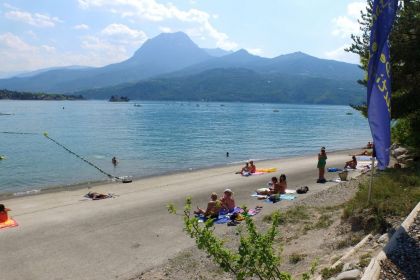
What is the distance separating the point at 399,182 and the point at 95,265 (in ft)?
34.1

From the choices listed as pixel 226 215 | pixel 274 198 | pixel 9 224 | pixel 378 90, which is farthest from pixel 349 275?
pixel 9 224

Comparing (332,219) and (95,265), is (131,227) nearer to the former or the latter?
(95,265)

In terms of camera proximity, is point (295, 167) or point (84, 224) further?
point (295, 167)

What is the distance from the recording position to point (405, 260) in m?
7.78

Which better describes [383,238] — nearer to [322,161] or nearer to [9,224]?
[9,224]

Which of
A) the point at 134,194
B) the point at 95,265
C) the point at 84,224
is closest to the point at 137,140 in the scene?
the point at 134,194

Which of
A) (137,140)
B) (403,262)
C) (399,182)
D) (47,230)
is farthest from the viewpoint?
(137,140)

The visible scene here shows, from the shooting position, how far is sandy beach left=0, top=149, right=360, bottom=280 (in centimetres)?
1288

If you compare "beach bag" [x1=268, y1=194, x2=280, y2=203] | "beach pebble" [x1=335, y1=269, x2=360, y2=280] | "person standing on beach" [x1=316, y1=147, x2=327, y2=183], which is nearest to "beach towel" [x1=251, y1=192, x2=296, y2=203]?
"beach bag" [x1=268, y1=194, x2=280, y2=203]

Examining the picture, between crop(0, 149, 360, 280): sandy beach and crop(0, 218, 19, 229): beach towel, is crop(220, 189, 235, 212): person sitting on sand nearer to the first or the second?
crop(0, 149, 360, 280): sandy beach

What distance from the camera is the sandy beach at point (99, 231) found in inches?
507

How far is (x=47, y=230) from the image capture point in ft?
55.1

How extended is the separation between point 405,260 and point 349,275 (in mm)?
1118

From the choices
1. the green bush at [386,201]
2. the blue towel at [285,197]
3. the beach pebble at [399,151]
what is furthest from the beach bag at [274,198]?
the beach pebble at [399,151]
